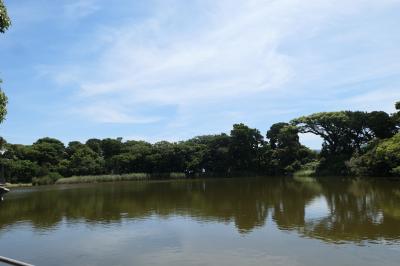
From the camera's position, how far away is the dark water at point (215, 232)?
12555 mm

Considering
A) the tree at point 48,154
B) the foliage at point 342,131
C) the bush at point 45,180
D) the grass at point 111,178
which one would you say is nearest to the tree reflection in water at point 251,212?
the foliage at point 342,131

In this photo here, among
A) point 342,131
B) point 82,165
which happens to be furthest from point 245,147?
point 82,165

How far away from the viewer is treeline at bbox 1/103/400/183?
5347 centimetres

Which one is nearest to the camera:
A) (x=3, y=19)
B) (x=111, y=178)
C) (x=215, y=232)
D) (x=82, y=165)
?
(x=3, y=19)

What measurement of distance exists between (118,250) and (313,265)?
6176 millimetres

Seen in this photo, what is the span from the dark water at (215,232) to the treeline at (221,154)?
27495 millimetres

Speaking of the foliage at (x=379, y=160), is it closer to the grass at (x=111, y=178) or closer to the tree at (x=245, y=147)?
the tree at (x=245, y=147)

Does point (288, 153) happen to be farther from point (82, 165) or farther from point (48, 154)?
point (48, 154)

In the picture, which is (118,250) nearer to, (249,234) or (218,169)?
Answer: (249,234)

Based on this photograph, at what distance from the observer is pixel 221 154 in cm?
6212

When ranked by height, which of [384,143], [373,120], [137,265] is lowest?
[137,265]

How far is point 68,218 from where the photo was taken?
2272cm

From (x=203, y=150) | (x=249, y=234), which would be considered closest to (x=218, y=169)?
(x=203, y=150)

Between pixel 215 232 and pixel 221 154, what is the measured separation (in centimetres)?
4571
